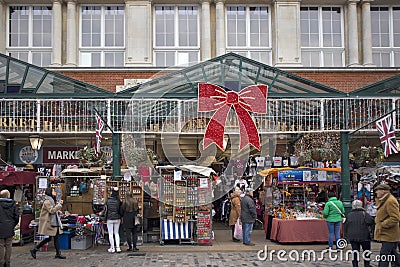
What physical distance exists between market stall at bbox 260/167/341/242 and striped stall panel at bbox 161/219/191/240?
2451mm

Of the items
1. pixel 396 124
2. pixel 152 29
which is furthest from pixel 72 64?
pixel 396 124

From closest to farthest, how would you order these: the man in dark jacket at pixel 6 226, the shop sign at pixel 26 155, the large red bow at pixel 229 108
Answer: the man in dark jacket at pixel 6 226 → the large red bow at pixel 229 108 → the shop sign at pixel 26 155

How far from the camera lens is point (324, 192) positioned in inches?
645

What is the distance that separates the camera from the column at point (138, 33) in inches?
783

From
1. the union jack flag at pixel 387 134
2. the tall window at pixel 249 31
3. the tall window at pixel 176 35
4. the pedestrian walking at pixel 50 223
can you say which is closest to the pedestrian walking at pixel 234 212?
the union jack flag at pixel 387 134

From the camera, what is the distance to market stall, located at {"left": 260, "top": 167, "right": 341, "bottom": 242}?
1384 centimetres

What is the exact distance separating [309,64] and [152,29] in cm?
642

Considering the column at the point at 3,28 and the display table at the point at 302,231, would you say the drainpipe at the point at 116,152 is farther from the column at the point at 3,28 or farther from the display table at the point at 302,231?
the column at the point at 3,28

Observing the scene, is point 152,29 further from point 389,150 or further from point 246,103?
point 389,150

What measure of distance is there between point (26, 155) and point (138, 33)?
6.26m

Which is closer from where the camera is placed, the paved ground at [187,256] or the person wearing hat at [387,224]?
the person wearing hat at [387,224]

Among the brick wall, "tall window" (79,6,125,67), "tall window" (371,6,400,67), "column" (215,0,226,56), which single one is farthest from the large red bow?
"tall window" (371,6,400,67)

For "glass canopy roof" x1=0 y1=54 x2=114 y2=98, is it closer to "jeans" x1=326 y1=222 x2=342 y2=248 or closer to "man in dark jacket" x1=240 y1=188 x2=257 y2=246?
"man in dark jacket" x1=240 y1=188 x2=257 y2=246

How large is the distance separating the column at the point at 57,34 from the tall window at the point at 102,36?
837mm
